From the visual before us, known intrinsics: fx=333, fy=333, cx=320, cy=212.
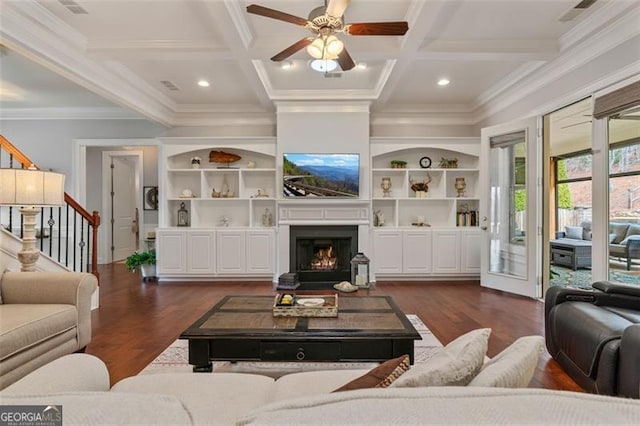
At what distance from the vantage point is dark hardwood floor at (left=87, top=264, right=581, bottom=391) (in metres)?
2.63

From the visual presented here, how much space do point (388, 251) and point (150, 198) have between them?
5578mm

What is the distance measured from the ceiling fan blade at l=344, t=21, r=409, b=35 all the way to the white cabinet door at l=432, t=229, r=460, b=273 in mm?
3506

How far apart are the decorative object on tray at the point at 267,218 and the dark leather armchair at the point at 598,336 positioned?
4108 mm

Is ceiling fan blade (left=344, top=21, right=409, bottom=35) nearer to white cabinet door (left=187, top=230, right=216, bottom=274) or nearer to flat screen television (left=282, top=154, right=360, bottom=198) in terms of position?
flat screen television (left=282, top=154, right=360, bottom=198)

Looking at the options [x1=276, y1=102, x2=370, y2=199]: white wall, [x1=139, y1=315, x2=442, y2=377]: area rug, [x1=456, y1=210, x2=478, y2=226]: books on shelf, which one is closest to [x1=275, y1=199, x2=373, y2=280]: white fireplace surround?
[x1=276, y1=102, x2=370, y2=199]: white wall

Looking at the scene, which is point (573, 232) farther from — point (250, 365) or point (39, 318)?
point (39, 318)

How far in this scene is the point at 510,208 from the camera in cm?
476

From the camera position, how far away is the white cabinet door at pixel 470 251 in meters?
5.37

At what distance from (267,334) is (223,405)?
2.67 feet

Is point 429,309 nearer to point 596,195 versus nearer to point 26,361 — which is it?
point 596,195

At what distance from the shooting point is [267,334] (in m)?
1.98

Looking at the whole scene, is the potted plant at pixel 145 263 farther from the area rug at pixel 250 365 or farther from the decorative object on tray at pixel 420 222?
the decorative object on tray at pixel 420 222

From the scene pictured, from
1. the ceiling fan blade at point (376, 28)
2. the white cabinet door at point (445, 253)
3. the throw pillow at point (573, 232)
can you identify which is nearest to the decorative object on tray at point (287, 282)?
the white cabinet door at point (445, 253)

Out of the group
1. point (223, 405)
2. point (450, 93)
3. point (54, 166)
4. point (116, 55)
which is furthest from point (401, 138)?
point (54, 166)
